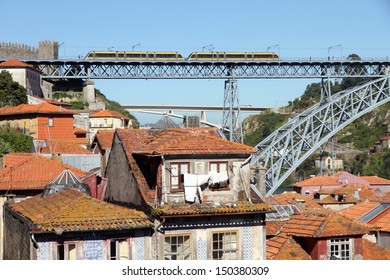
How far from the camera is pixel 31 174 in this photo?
18.4 metres

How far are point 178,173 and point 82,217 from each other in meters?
1.41

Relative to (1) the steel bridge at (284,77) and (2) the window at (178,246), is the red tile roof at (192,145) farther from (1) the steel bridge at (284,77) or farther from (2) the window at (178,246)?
(1) the steel bridge at (284,77)

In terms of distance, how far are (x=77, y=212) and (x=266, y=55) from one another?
42598 millimetres

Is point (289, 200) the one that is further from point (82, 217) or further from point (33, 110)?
point (33, 110)

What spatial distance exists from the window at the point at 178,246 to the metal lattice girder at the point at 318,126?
107 ft

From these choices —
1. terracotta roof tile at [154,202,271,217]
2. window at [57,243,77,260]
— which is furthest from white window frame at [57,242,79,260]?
terracotta roof tile at [154,202,271,217]

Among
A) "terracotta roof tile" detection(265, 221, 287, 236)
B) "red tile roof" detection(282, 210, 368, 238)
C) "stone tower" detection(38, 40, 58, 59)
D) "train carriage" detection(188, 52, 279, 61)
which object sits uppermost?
"stone tower" detection(38, 40, 58, 59)

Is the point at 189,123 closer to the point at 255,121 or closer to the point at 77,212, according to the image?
the point at 77,212

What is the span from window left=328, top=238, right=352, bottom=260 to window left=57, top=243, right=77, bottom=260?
4035mm

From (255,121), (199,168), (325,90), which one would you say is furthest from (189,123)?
(255,121)

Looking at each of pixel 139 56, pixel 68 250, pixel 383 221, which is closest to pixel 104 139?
pixel 383 221

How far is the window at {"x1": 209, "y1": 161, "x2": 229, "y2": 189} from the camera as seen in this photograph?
1191 centimetres

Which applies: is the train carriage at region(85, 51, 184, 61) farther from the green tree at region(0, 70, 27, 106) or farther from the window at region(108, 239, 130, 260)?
the window at region(108, 239, 130, 260)
